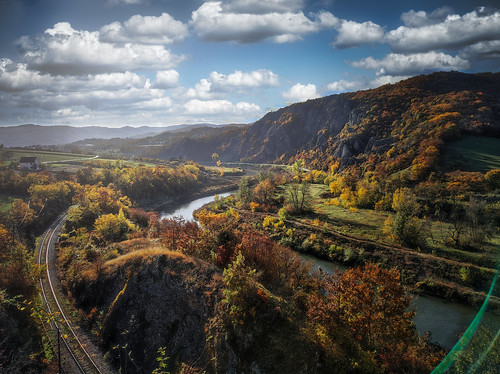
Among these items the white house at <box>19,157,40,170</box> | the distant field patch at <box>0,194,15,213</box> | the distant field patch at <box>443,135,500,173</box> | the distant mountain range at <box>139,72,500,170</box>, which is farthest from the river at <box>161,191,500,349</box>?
the white house at <box>19,157,40,170</box>

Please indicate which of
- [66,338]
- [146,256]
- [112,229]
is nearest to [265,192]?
[112,229]

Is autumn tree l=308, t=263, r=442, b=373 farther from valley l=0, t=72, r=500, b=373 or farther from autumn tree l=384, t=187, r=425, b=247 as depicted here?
autumn tree l=384, t=187, r=425, b=247

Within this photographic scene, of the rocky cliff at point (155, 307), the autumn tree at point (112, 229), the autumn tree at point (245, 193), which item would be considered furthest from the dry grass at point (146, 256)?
the autumn tree at point (245, 193)

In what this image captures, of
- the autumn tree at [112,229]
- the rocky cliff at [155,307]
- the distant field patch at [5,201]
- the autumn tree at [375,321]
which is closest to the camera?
the autumn tree at [375,321]

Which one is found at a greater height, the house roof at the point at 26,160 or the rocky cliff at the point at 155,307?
the house roof at the point at 26,160

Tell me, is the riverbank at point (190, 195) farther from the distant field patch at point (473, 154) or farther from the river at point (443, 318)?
the distant field patch at point (473, 154)

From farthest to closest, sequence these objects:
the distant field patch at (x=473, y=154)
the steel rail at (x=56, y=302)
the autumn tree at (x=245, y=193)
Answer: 1. the autumn tree at (x=245, y=193)
2. the distant field patch at (x=473, y=154)
3. the steel rail at (x=56, y=302)

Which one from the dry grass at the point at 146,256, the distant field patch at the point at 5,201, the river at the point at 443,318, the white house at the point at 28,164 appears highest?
the white house at the point at 28,164

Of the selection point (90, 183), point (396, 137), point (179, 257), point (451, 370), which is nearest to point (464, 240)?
point (451, 370)
